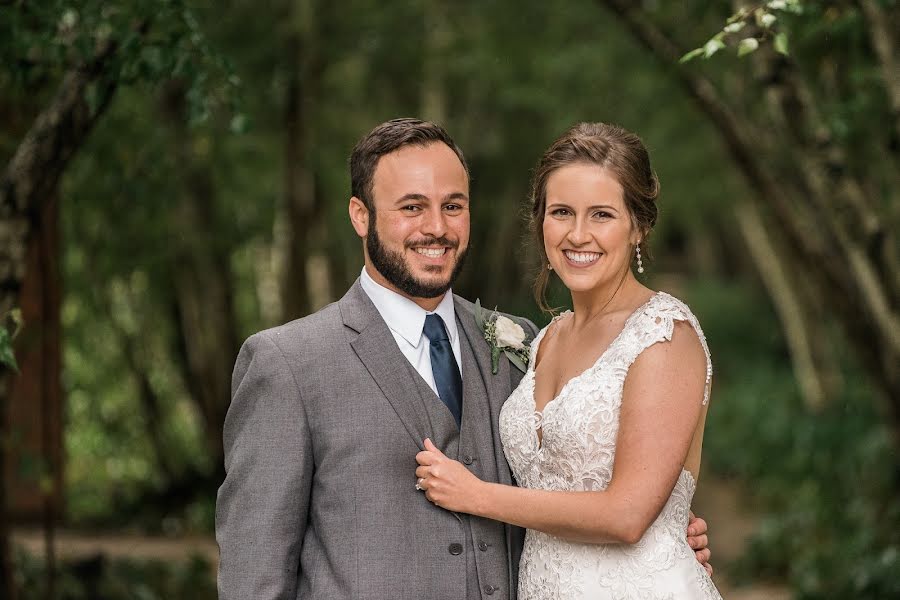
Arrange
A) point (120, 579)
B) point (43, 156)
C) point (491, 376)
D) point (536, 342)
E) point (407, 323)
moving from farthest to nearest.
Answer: point (120, 579) → point (43, 156) → point (536, 342) → point (491, 376) → point (407, 323)

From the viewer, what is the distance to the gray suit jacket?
2.74 metres

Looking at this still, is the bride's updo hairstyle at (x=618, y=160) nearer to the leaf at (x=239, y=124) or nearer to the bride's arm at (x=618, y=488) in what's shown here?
the bride's arm at (x=618, y=488)

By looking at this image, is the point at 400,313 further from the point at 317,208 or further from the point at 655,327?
the point at 317,208

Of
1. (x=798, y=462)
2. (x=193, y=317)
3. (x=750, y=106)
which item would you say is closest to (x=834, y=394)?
(x=798, y=462)

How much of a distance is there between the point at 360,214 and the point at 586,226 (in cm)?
61

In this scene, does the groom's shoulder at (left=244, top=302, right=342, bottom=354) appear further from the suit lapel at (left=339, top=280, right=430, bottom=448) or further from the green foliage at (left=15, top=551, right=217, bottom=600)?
the green foliage at (left=15, top=551, right=217, bottom=600)

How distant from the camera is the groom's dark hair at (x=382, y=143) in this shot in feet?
9.54

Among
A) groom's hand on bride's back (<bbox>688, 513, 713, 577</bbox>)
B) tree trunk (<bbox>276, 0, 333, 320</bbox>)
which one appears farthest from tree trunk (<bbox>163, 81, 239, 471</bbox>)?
groom's hand on bride's back (<bbox>688, 513, 713, 577</bbox>)

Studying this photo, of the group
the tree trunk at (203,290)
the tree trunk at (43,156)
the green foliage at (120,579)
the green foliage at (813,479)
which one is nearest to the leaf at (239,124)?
the tree trunk at (43,156)

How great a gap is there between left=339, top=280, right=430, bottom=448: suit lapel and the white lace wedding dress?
0.34m

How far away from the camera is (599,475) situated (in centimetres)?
297

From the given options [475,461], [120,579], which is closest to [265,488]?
[475,461]

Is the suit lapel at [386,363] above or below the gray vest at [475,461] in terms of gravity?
above

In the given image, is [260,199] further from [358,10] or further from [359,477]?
[359,477]
